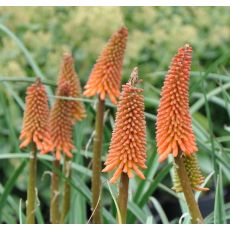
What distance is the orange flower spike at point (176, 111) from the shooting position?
2.14 m

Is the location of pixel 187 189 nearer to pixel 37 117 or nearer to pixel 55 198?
pixel 37 117

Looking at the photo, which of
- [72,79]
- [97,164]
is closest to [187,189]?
[97,164]

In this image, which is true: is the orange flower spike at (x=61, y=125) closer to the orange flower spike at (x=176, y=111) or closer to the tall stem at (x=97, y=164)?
the tall stem at (x=97, y=164)

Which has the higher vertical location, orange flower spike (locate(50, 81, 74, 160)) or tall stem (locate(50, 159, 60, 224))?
orange flower spike (locate(50, 81, 74, 160))

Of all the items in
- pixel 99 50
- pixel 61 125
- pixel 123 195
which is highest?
pixel 99 50

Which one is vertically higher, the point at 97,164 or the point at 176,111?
the point at 176,111

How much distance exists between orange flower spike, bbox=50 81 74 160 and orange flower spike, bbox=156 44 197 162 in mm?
860

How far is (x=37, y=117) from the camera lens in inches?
111

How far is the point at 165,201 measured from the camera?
565 centimetres

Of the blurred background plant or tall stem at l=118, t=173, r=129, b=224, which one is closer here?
tall stem at l=118, t=173, r=129, b=224

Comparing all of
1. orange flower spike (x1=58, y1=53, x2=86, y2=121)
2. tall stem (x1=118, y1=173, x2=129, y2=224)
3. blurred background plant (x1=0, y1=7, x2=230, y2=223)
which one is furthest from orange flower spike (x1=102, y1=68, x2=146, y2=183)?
blurred background plant (x1=0, y1=7, x2=230, y2=223)

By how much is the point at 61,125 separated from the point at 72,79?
1.05 feet

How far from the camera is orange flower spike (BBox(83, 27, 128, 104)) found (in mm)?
3023

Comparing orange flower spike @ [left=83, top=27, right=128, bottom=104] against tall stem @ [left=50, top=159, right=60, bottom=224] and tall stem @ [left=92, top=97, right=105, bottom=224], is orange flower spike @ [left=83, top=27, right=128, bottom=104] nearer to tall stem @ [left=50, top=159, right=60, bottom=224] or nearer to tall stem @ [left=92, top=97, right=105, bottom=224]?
tall stem @ [left=92, top=97, right=105, bottom=224]
